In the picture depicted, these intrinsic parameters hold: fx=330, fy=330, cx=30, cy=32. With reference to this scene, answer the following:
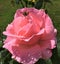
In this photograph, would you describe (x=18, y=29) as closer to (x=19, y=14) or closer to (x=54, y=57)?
(x=19, y=14)

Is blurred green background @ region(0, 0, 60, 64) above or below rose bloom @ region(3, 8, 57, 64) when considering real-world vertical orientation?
below

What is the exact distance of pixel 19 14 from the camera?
3.33 ft

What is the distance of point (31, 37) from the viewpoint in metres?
0.95

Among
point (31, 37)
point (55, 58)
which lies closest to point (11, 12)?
point (55, 58)

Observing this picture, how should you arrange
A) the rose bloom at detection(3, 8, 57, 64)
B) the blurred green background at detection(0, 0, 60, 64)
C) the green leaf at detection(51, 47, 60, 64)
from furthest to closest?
the blurred green background at detection(0, 0, 60, 64) < the green leaf at detection(51, 47, 60, 64) < the rose bloom at detection(3, 8, 57, 64)

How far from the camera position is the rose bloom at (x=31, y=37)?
3.10 ft

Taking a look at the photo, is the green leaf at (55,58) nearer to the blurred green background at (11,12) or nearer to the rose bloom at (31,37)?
the rose bloom at (31,37)

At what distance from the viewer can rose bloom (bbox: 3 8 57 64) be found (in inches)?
37.2

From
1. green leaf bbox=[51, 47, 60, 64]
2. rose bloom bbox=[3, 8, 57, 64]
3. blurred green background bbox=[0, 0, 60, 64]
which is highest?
rose bloom bbox=[3, 8, 57, 64]

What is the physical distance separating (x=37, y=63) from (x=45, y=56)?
6cm

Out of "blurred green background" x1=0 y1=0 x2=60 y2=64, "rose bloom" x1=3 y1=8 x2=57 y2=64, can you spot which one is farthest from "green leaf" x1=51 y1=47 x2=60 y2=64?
"blurred green background" x1=0 y1=0 x2=60 y2=64

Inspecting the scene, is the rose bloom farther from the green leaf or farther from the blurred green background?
the blurred green background

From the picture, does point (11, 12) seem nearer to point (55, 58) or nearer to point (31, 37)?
point (55, 58)

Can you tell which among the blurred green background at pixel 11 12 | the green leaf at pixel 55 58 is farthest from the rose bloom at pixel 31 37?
the blurred green background at pixel 11 12
